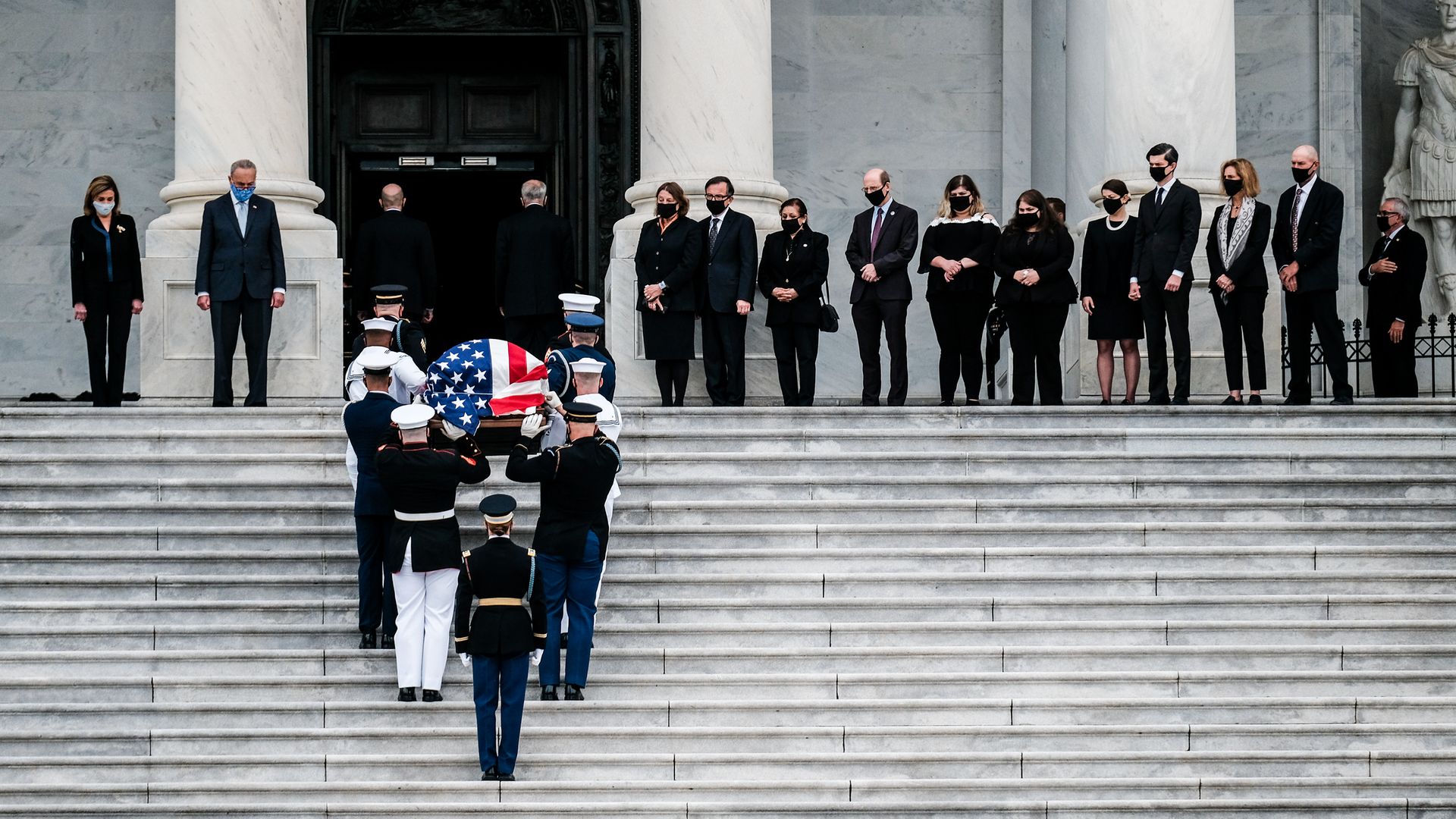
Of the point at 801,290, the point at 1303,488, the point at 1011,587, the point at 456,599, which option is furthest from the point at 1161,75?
the point at 456,599

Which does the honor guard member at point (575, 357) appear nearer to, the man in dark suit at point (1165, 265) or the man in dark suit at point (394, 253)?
the man in dark suit at point (394, 253)

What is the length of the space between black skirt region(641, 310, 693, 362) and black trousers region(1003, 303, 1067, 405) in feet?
8.75

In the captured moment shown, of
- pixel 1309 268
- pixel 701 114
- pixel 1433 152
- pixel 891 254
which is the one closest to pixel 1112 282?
pixel 1309 268

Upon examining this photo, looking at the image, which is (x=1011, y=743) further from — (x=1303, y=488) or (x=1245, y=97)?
(x=1245, y=97)

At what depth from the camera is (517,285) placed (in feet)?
58.6

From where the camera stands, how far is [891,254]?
1723 cm

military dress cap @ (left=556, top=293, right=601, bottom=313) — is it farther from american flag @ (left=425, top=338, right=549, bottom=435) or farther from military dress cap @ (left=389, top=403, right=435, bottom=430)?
military dress cap @ (left=389, top=403, right=435, bottom=430)

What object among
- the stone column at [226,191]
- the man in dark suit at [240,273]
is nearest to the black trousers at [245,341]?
the man in dark suit at [240,273]

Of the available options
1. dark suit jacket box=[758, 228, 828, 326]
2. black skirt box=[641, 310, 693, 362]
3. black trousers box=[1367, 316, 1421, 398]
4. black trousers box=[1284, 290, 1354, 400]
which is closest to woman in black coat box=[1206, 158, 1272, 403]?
black trousers box=[1284, 290, 1354, 400]

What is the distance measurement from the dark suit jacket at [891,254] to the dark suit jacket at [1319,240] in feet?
9.72

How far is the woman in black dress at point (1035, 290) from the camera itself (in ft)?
55.4

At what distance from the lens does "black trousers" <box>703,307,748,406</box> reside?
17.5 meters

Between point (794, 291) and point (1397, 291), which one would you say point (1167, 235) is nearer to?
point (1397, 291)

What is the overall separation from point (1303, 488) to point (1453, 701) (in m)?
2.42
